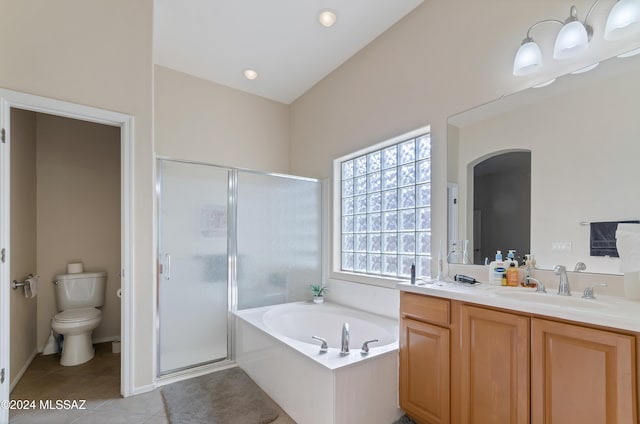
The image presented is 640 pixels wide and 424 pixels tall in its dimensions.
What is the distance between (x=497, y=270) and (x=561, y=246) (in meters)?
0.34

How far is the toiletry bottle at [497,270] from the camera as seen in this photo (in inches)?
70.3

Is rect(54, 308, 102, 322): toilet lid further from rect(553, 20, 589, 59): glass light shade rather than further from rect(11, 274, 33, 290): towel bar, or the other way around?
rect(553, 20, 589, 59): glass light shade

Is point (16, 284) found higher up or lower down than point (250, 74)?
lower down

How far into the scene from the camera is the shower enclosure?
2.52m

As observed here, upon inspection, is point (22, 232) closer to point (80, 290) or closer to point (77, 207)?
point (77, 207)

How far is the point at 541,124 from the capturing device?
170 centimetres

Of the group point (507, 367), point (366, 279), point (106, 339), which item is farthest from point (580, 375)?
point (106, 339)

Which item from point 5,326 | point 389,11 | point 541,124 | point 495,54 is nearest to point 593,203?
point 541,124

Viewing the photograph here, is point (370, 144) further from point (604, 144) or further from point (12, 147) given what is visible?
point (12, 147)

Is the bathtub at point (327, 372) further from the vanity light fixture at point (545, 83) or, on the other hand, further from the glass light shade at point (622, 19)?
the glass light shade at point (622, 19)

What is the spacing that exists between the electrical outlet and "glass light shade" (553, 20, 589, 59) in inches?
38.3

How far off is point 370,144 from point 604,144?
1639 millimetres

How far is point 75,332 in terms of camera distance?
261cm

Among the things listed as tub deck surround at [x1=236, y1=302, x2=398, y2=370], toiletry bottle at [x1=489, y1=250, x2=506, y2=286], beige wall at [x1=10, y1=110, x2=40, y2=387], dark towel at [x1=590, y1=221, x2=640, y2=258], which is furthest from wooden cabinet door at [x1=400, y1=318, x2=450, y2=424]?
beige wall at [x1=10, y1=110, x2=40, y2=387]
